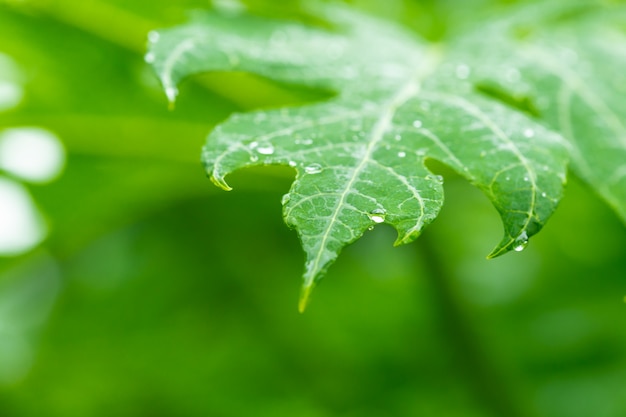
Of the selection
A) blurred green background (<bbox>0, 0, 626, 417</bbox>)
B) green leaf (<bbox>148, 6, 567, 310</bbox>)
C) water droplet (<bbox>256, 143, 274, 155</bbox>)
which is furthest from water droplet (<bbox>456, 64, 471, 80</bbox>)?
blurred green background (<bbox>0, 0, 626, 417</bbox>)

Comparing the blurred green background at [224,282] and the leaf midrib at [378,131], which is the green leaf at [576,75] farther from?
the blurred green background at [224,282]

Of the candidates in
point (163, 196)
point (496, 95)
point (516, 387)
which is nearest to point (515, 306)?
point (516, 387)

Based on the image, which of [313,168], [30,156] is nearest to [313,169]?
[313,168]

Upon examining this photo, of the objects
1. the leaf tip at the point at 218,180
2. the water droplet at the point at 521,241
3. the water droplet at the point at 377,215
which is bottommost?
the water droplet at the point at 521,241

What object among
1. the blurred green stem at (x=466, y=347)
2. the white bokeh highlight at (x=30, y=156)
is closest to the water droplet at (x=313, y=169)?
the blurred green stem at (x=466, y=347)

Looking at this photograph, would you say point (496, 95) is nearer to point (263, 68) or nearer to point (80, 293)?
point (263, 68)
